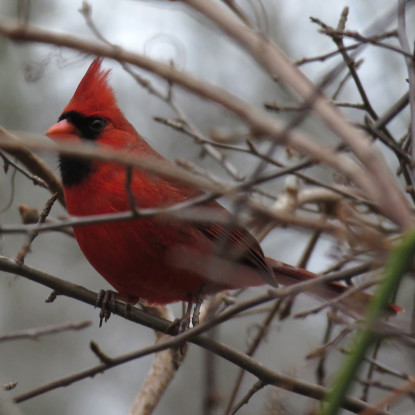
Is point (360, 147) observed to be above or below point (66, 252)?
below

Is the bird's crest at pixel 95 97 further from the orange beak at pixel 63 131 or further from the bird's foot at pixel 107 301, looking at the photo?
the bird's foot at pixel 107 301

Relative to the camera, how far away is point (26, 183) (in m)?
7.28

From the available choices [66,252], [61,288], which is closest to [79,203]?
[61,288]

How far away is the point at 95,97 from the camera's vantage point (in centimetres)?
288

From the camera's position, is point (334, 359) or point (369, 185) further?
point (334, 359)

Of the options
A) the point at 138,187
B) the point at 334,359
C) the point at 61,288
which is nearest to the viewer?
the point at 61,288

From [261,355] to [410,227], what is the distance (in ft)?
20.6

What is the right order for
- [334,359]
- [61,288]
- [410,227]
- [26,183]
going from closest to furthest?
[410,227] < [61,288] < [334,359] < [26,183]

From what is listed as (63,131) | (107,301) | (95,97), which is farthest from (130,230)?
(95,97)

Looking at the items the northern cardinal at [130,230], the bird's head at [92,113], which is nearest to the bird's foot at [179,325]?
the northern cardinal at [130,230]

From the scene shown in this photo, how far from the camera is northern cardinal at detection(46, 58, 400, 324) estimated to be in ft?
8.21

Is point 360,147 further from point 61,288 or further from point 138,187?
point 138,187

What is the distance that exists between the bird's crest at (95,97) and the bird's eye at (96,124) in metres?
0.02

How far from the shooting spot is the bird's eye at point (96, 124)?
9.43 feet
